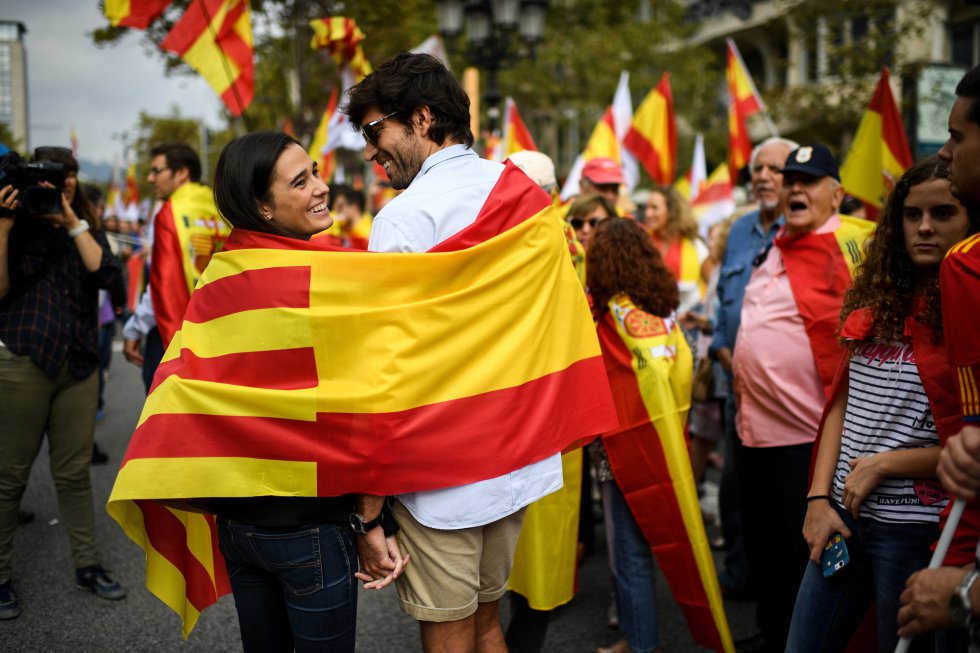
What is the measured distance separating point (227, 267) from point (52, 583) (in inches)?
126

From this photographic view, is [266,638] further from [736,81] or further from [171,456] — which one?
[736,81]

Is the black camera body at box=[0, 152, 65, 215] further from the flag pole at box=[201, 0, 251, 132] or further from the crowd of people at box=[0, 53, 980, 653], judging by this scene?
the flag pole at box=[201, 0, 251, 132]

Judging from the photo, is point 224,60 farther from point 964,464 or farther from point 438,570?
point 964,464

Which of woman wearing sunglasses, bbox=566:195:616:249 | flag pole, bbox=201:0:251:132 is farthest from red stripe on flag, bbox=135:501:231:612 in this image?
flag pole, bbox=201:0:251:132

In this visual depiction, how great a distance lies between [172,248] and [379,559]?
3252 mm

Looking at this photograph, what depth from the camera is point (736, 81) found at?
28.0ft

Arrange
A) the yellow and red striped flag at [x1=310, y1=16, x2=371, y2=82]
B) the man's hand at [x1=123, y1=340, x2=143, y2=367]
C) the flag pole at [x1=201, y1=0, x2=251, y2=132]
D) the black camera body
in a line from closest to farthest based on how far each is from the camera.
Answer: the black camera body, the man's hand at [x1=123, y1=340, x2=143, y2=367], the flag pole at [x1=201, y1=0, x2=251, y2=132], the yellow and red striped flag at [x1=310, y1=16, x2=371, y2=82]

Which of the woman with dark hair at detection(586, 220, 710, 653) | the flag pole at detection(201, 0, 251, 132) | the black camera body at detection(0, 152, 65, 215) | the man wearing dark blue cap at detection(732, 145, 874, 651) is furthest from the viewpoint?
the flag pole at detection(201, 0, 251, 132)

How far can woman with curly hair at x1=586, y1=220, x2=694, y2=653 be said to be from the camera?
356 cm

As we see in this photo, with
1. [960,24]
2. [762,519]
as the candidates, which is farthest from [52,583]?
[960,24]

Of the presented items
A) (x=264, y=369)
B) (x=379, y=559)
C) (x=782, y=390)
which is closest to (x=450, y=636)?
(x=379, y=559)

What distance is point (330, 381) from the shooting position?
2152mm

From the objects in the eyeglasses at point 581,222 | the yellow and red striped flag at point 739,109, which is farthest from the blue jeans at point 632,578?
the yellow and red striped flag at point 739,109

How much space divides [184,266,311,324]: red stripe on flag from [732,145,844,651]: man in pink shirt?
2.11 meters
